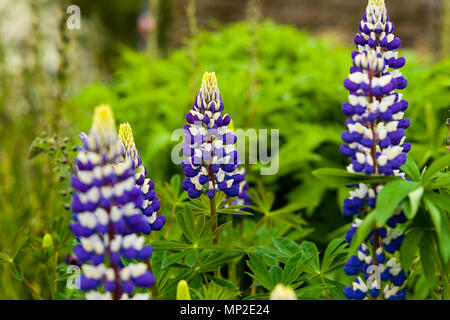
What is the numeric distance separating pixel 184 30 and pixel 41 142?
4.18m

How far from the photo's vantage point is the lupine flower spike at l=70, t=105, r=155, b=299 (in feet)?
2.58

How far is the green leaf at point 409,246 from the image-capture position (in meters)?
0.93

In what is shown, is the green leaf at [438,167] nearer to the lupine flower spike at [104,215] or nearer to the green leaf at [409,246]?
the green leaf at [409,246]

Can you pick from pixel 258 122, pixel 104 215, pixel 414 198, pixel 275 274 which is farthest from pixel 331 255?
pixel 258 122

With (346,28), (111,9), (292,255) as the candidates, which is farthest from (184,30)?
(111,9)

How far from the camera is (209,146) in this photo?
112 cm

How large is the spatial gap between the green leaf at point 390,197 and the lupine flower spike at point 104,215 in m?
0.42

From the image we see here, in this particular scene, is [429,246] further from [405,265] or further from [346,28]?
[346,28]

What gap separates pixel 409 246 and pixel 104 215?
61 centimetres

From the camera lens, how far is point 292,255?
1184 mm

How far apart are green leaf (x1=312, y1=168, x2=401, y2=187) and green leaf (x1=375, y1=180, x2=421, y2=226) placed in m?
0.03

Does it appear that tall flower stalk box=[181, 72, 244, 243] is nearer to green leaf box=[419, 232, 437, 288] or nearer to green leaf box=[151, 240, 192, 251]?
green leaf box=[151, 240, 192, 251]

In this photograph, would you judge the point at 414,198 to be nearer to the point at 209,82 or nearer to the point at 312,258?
the point at 312,258

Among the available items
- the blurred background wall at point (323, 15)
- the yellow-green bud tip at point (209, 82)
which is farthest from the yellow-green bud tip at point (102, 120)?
the blurred background wall at point (323, 15)
